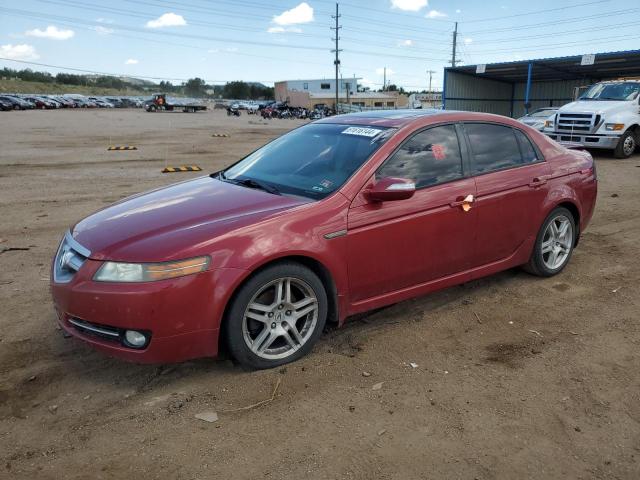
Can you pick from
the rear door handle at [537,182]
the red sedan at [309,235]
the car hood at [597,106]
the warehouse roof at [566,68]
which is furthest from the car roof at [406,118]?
the warehouse roof at [566,68]

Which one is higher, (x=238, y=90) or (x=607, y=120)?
(x=238, y=90)

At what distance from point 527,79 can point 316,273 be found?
31324mm

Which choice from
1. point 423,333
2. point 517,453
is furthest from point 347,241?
point 517,453

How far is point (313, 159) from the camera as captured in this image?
398 centimetres

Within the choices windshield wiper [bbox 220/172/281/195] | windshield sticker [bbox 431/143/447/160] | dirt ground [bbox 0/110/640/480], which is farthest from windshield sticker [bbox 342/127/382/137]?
dirt ground [bbox 0/110/640/480]

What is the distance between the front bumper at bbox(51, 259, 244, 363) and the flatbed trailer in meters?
68.2

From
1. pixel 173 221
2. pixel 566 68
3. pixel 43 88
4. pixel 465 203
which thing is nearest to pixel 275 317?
pixel 173 221

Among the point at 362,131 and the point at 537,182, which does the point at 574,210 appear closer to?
the point at 537,182

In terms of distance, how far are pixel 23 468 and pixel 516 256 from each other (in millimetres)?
3898

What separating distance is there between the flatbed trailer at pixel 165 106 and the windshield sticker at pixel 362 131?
67233mm

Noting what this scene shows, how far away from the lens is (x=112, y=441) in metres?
2.66

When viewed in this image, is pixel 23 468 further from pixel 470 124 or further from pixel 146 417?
pixel 470 124

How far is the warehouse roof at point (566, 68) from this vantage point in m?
22.7

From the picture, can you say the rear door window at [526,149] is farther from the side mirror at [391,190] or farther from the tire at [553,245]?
the side mirror at [391,190]
